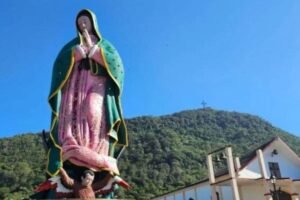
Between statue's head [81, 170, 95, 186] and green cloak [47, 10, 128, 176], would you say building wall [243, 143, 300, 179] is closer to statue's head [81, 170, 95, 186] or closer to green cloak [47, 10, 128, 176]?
green cloak [47, 10, 128, 176]

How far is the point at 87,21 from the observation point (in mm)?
13500

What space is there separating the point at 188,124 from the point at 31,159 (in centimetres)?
2862

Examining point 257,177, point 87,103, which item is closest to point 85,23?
point 87,103

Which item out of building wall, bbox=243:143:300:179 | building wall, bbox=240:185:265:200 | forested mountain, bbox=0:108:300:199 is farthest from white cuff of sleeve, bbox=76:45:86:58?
forested mountain, bbox=0:108:300:199

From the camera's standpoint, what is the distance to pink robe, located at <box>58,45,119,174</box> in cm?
1116

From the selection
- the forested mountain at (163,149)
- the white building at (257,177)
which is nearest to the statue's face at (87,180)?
the white building at (257,177)

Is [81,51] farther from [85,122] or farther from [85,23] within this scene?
[85,122]

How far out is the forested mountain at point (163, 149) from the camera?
35.0 m

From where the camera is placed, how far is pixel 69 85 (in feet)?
41.0

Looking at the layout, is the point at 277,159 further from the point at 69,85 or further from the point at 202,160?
the point at 202,160

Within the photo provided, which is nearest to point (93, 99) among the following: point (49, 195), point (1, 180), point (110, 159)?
point (110, 159)

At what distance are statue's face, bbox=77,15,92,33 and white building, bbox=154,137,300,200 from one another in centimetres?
872

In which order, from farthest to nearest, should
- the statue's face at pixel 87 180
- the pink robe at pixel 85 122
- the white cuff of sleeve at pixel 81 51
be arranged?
the white cuff of sleeve at pixel 81 51, the pink robe at pixel 85 122, the statue's face at pixel 87 180

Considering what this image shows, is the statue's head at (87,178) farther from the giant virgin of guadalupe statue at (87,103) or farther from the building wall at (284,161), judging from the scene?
the building wall at (284,161)
